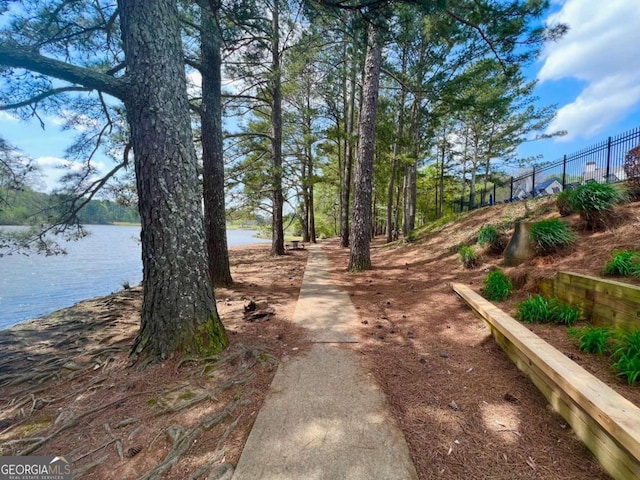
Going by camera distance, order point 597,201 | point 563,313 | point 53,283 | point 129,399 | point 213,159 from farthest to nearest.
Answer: point 53,283
point 213,159
point 597,201
point 563,313
point 129,399

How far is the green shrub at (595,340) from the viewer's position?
2.15 metres

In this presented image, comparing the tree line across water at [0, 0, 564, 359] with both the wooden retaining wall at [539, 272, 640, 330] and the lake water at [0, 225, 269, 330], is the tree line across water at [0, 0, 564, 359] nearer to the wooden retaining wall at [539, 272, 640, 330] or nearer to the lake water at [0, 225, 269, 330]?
the lake water at [0, 225, 269, 330]

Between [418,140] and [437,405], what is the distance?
11.3m

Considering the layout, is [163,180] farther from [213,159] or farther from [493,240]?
[493,240]

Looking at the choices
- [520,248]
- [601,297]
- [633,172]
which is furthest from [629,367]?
[633,172]

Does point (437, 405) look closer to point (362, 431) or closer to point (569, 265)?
point (362, 431)

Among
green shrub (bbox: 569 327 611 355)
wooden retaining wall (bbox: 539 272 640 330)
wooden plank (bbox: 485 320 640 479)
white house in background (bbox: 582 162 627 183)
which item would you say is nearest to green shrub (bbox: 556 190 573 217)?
wooden retaining wall (bbox: 539 272 640 330)

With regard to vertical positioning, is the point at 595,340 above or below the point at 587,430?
above

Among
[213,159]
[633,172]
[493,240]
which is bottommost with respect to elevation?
[493,240]

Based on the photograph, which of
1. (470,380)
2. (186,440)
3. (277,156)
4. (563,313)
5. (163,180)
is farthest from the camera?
(277,156)

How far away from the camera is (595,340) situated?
2.20m

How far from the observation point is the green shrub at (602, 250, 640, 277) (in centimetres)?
271

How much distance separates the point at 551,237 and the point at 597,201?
79cm

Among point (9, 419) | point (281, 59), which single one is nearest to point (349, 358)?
point (9, 419)
